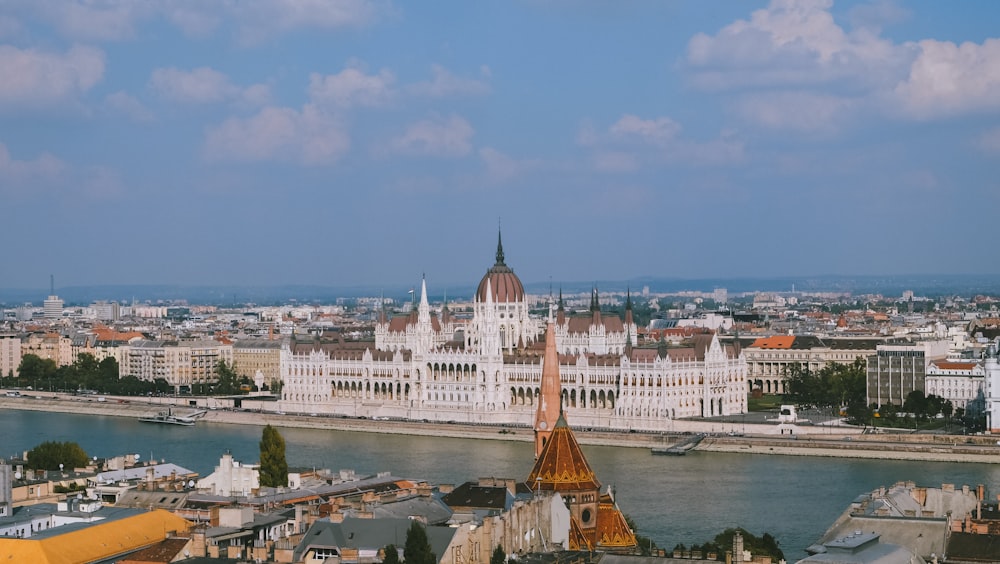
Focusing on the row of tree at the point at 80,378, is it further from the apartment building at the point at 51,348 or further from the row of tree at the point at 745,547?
the row of tree at the point at 745,547

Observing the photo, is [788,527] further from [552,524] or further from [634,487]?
[552,524]

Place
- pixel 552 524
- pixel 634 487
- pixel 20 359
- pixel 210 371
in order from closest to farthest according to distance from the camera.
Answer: pixel 552 524
pixel 634 487
pixel 210 371
pixel 20 359

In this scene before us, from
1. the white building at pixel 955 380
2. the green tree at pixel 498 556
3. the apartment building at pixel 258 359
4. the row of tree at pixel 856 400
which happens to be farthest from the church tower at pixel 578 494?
the apartment building at pixel 258 359

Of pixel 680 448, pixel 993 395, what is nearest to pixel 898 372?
pixel 993 395

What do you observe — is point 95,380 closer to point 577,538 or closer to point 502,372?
point 502,372

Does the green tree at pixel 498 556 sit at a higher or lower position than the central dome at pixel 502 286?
lower

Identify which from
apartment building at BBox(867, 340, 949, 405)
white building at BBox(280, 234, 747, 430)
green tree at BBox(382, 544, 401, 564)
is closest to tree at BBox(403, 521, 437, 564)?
green tree at BBox(382, 544, 401, 564)

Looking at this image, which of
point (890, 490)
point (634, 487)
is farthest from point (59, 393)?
point (890, 490)
